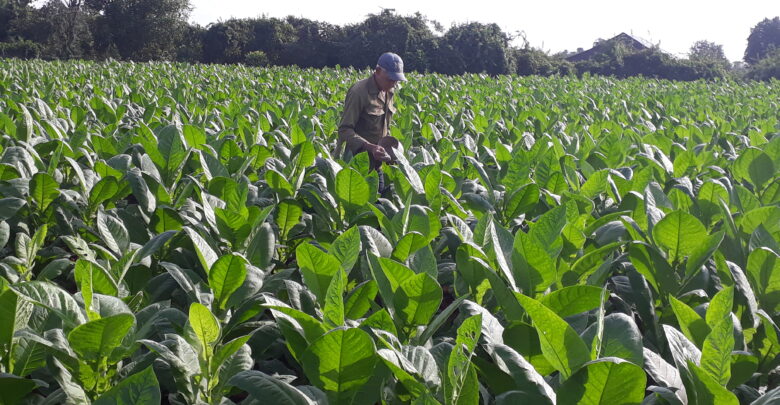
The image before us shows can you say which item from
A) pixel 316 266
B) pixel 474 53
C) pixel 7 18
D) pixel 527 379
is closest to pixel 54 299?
pixel 316 266

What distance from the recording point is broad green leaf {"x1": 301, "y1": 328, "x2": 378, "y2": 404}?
118 cm

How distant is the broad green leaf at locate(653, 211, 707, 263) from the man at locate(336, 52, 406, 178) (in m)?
3.23

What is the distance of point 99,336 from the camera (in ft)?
4.24

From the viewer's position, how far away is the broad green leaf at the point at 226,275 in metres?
1.62

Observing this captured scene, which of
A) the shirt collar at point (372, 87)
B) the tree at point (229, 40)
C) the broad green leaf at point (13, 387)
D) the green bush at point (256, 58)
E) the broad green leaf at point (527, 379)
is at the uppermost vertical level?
the tree at point (229, 40)

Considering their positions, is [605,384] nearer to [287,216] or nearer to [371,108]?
[287,216]

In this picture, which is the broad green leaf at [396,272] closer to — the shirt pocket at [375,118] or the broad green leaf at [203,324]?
the broad green leaf at [203,324]

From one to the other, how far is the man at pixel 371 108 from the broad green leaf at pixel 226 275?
329cm

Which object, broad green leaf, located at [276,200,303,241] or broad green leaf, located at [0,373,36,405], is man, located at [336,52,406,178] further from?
broad green leaf, located at [0,373,36,405]

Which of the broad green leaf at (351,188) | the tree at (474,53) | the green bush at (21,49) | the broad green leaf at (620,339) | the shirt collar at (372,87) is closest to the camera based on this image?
the broad green leaf at (620,339)

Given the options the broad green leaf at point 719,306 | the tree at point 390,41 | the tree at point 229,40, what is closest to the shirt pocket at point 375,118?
the broad green leaf at point 719,306

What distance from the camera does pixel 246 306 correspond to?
166 centimetres

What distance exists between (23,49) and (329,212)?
148 feet

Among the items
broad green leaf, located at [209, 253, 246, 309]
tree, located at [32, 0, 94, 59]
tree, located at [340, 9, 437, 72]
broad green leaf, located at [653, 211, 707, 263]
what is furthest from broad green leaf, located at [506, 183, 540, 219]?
tree, located at [32, 0, 94, 59]
